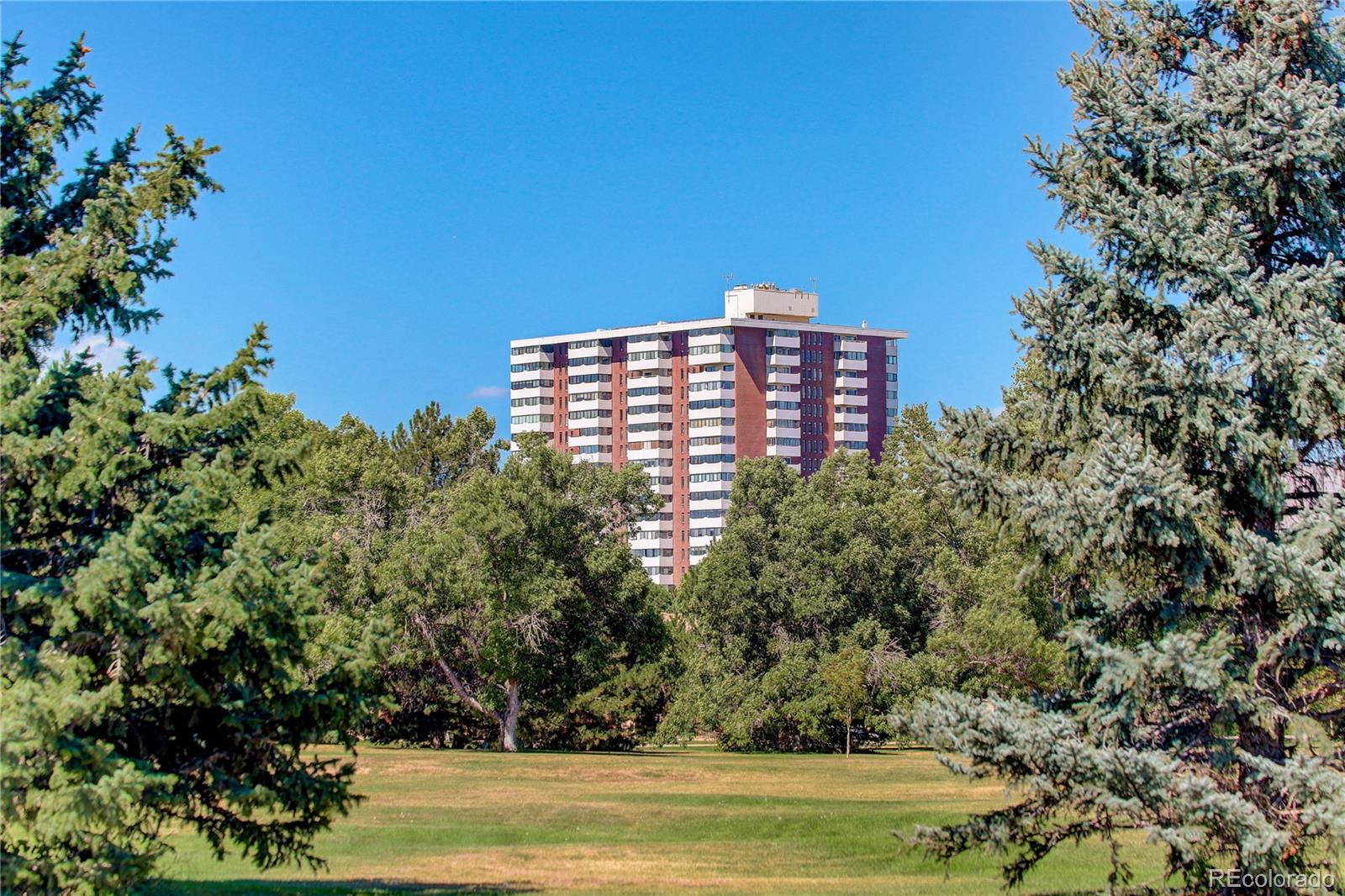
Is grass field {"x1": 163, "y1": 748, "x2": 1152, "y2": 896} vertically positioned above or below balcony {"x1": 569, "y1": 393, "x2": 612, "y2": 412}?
below

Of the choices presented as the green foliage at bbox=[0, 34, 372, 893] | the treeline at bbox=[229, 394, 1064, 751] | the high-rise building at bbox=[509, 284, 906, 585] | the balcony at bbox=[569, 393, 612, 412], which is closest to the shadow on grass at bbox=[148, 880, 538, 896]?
the green foliage at bbox=[0, 34, 372, 893]

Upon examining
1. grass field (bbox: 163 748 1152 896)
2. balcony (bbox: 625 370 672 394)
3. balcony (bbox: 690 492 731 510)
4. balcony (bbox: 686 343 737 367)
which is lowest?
grass field (bbox: 163 748 1152 896)

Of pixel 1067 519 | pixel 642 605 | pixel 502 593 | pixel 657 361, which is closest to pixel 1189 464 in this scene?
pixel 1067 519

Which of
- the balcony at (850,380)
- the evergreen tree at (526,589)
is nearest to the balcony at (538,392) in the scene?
the balcony at (850,380)

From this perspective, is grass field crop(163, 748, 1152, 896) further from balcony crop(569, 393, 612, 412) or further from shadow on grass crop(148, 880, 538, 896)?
balcony crop(569, 393, 612, 412)

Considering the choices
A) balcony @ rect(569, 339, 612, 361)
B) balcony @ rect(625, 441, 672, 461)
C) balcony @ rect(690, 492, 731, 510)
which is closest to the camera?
balcony @ rect(690, 492, 731, 510)

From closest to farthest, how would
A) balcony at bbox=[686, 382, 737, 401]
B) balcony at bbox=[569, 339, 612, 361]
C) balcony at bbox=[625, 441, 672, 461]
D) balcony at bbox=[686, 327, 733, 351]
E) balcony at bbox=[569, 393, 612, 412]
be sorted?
1. balcony at bbox=[686, 327, 733, 351]
2. balcony at bbox=[686, 382, 737, 401]
3. balcony at bbox=[625, 441, 672, 461]
4. balcony at bbox=[569, 339, 612, 361]
5. balcony at bbox=[569, 393, 612, 412]

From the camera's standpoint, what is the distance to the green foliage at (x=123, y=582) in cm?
1214

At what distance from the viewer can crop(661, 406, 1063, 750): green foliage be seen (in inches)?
2218

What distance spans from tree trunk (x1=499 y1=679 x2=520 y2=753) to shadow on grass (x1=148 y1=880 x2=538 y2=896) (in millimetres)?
34419

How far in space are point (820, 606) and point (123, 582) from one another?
49311mm

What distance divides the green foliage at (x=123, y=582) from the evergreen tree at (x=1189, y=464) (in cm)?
653

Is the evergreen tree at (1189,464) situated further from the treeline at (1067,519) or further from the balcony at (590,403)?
the balcony at (590,403)

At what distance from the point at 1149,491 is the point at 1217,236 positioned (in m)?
3.02
